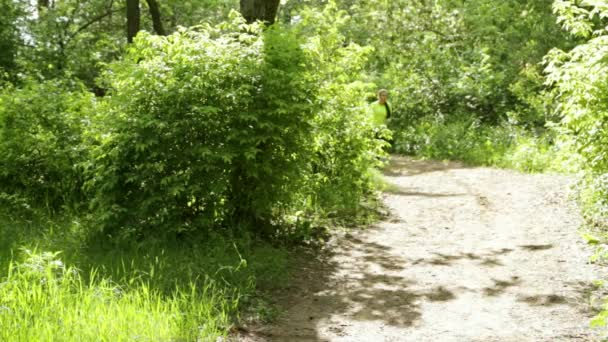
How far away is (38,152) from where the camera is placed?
362 inches

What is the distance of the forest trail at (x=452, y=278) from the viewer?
5812 millimetres

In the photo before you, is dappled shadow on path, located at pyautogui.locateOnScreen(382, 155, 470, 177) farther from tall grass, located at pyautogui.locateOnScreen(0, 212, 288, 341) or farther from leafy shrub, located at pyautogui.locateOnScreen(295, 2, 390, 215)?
tall grass, located at pyautogui.locateOnScreen(0, 212, 288, 341)

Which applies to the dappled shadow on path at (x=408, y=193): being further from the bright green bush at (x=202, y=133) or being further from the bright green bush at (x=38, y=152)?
the bright green bush at (x=38, y=152)

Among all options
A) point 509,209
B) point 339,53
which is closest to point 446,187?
point 509,209

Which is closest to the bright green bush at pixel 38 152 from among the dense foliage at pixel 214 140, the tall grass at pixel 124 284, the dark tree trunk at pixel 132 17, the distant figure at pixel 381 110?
the dense foliage at pixel 214 140

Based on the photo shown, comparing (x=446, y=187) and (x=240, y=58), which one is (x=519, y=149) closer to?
(x=446, y=187)

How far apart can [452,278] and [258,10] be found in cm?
471

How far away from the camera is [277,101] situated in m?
7.61

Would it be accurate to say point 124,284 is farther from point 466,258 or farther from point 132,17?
point 132,17

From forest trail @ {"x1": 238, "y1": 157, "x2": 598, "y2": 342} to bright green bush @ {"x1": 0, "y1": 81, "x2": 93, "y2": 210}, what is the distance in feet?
12.1

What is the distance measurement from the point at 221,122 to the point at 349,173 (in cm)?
284

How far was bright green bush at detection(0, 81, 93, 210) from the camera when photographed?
911 centimetres

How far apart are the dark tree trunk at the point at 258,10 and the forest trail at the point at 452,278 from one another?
336 cm

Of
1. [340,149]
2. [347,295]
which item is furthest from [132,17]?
[347,295]
